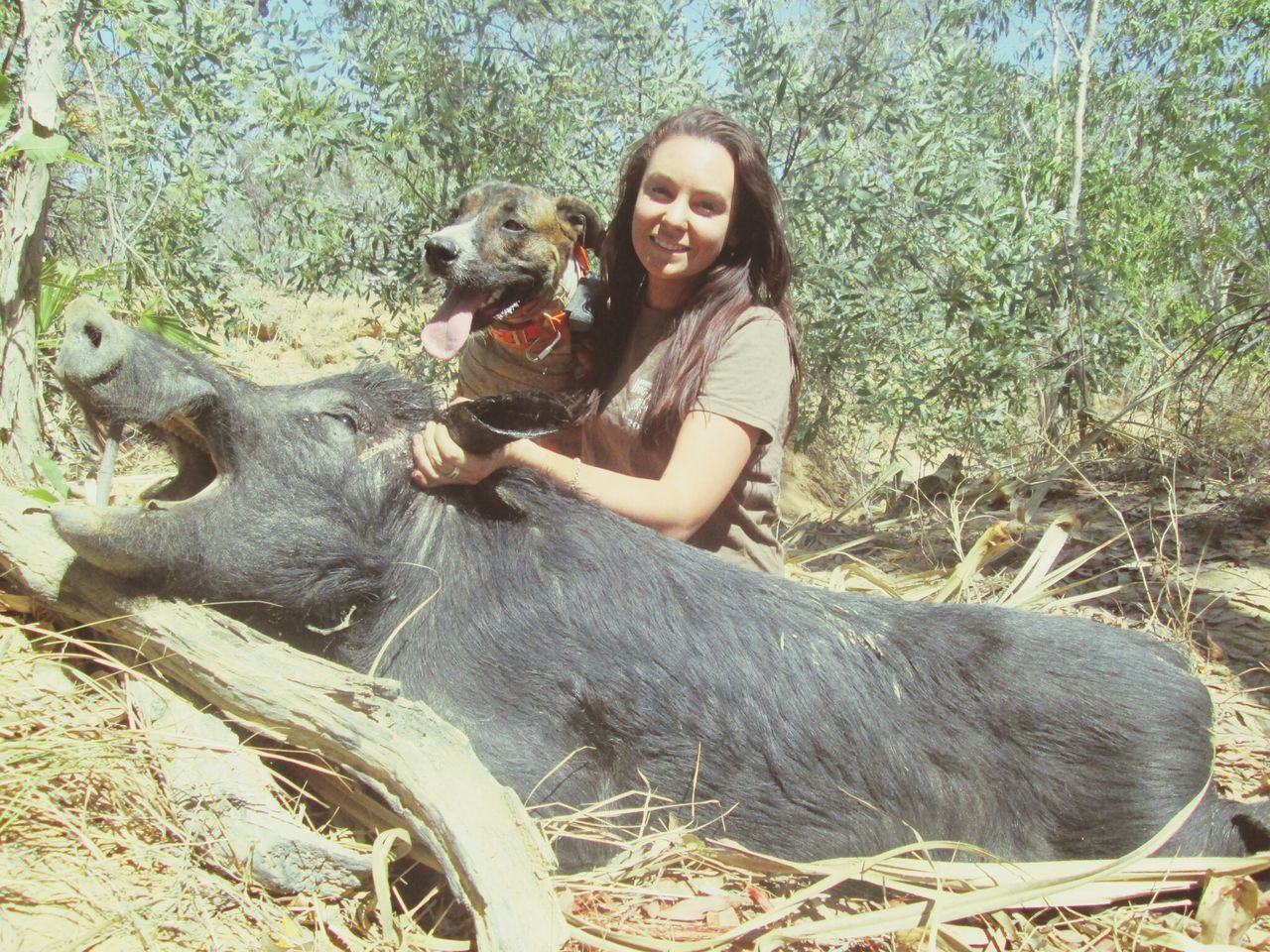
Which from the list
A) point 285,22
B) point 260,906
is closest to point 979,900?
point 260,906

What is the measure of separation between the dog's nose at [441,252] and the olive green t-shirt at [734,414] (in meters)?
0.97

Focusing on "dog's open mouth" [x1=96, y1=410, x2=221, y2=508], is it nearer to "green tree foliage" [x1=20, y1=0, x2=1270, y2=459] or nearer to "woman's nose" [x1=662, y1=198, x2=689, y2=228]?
"woman's nose" [x1=662, y1=198, x2=689, y2=228]

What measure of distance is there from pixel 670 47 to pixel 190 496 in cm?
480

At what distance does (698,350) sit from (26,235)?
7.37 feet

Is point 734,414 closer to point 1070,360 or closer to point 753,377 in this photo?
point 753,377

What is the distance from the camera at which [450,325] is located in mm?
3965

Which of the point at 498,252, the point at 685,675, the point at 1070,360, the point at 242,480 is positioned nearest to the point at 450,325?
the point at 498,252

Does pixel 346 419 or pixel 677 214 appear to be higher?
pixel 677 214

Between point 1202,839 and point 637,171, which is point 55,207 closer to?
point 637,171

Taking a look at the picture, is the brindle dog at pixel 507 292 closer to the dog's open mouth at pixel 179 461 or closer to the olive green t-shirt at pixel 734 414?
the olive green t-shirt at pixel 734 414

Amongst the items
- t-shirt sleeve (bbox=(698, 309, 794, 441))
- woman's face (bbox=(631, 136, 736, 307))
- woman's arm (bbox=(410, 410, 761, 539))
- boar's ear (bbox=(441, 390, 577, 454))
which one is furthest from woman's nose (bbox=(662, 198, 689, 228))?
boar's ear (bbox=(441, 390, 577, 454))

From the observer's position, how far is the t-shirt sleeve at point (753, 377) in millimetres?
3062

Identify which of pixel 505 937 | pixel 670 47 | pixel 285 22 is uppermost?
pixel 670 47

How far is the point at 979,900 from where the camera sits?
86.8 inches
